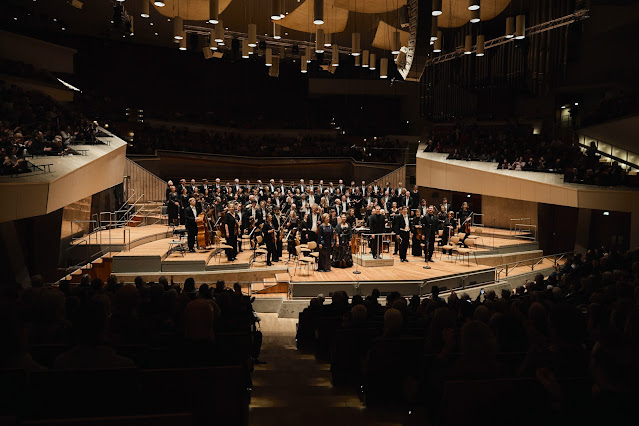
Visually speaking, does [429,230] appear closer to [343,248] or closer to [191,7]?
[343,248]

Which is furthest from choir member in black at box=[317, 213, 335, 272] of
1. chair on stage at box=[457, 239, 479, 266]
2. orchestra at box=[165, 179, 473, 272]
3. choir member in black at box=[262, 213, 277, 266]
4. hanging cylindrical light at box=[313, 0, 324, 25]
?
hanging cylindrical light at box=[313, 0, 324, 25]

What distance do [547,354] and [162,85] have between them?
85.2 ft

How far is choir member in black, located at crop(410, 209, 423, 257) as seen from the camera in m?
14.2

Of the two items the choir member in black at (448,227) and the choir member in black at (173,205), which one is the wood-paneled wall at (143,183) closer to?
the choir member in black at (173,205)

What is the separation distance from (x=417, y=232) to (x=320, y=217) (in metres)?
2.99

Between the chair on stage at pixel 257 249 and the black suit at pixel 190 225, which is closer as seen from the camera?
the black suit at pixel 190 225

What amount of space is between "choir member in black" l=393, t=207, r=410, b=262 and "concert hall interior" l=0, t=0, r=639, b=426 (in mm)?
66

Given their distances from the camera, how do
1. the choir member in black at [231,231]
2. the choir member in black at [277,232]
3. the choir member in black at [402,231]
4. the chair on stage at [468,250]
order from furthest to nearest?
the chair on stage at [468,250] < the choir member in black at [402,231] < the choir member in black at [277,232] < the choir member in black at [231,231]

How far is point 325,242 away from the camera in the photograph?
39.0 ft

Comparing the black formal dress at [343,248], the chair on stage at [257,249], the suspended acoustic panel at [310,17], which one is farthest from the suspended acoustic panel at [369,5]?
the chair on stage at [257,249]

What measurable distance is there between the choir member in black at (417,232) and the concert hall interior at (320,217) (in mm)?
79

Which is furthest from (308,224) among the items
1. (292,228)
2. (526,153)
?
(526,153)

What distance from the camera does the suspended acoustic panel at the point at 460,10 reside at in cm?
1376

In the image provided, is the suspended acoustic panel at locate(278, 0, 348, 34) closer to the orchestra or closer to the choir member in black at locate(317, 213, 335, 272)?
the orchestra
